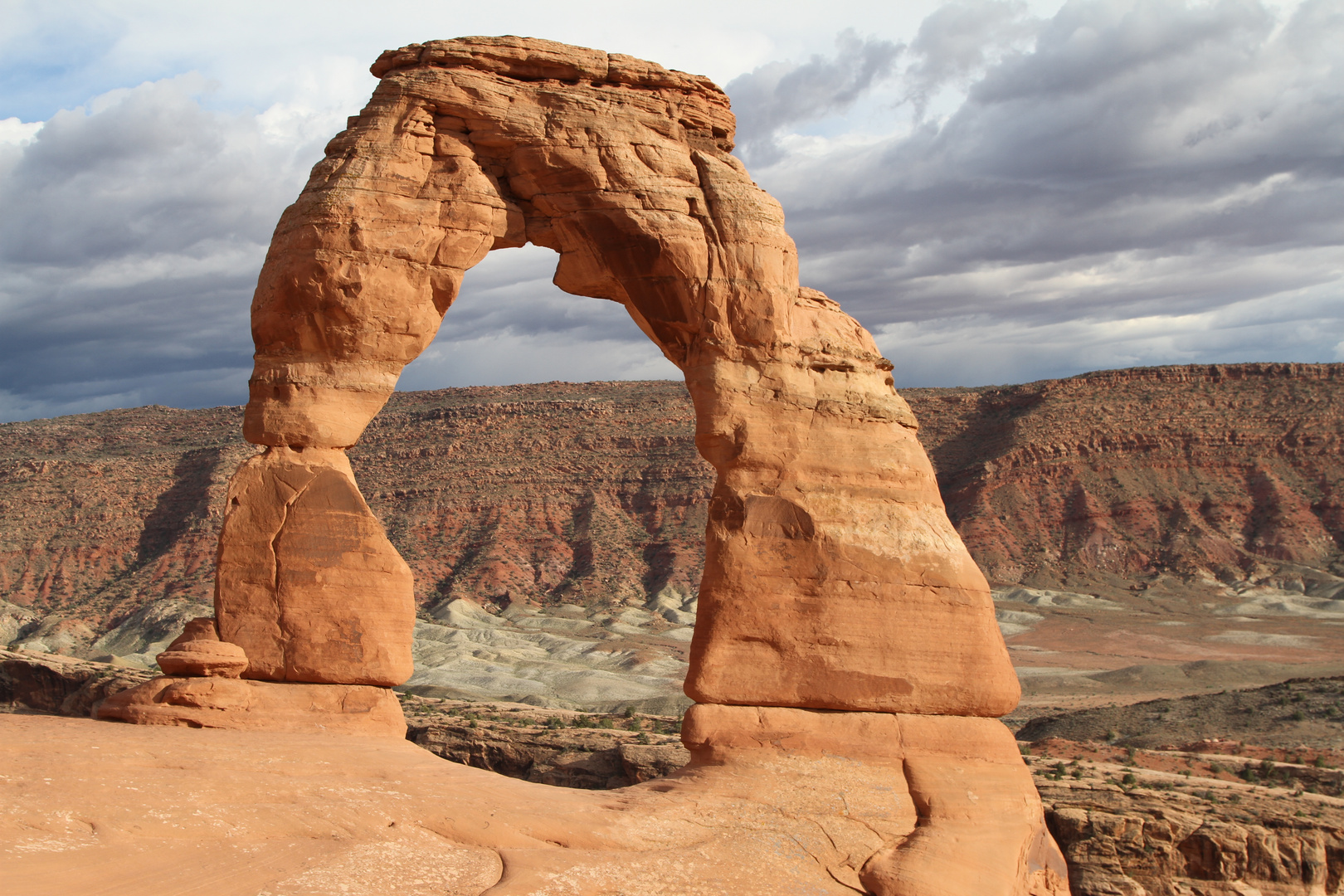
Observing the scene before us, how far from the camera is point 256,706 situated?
432 inches

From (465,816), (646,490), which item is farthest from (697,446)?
(646,490)

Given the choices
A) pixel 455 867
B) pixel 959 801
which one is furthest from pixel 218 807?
pixel 959 801

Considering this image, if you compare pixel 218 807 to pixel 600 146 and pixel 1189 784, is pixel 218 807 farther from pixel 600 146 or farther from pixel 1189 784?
pixel 1189 784

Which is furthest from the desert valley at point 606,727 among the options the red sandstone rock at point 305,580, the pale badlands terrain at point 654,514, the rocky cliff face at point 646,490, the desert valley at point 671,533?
the rocky cliff face at point 646,490

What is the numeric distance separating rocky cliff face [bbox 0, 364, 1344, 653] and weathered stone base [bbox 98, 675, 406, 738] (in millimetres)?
50379

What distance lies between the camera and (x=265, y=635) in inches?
446

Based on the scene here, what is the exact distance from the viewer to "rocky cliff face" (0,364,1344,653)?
6391 centimetres

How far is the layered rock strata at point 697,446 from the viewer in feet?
35.2

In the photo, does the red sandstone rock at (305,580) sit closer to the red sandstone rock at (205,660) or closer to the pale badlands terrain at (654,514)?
the red sandstone rock at (205,660)

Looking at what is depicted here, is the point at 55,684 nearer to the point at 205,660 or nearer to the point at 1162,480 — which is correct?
the point at 205,660

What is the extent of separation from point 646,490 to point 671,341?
59.9 meters

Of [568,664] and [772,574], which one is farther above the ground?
[772,574]

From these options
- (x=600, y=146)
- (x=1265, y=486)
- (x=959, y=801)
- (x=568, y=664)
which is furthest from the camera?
(x=1265, y=486)

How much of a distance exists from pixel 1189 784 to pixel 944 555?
1067cm
